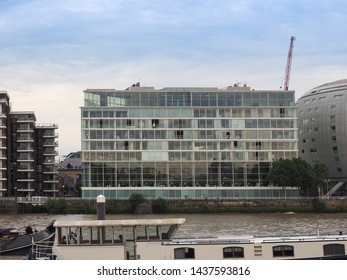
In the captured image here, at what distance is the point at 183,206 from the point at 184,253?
172 feet

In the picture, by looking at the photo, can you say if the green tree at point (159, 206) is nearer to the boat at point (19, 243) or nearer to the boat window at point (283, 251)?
the boat at point (19, 243)

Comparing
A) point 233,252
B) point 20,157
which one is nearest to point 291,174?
point 20,157

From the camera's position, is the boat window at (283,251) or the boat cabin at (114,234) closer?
the boat cabin at (114,234)

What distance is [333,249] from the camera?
24.4 m

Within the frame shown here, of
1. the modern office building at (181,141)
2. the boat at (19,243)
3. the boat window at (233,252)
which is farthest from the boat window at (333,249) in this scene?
the modern office building at (181,141)

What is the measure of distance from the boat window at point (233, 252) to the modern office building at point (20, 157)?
7017 cm

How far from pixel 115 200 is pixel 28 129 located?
23551 mm

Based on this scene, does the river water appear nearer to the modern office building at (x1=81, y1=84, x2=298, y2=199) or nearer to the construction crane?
the modern office building at (x1=81, y1=84, x2=298, y2=199)

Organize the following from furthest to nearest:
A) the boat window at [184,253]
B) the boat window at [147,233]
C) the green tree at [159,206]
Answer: the green tree at [159,206]
the boat window at [184,253]
the boat window at [147,233]

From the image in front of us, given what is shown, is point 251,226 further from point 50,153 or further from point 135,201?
point 50,153

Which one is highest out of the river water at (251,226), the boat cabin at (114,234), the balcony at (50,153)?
the balcony at (50,153)

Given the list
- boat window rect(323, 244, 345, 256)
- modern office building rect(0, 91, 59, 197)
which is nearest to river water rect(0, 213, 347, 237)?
boat window rect(323, 244, 345, 256)

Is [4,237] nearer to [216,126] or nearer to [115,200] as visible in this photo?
[115,200]

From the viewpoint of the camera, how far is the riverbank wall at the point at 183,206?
75.0 m
